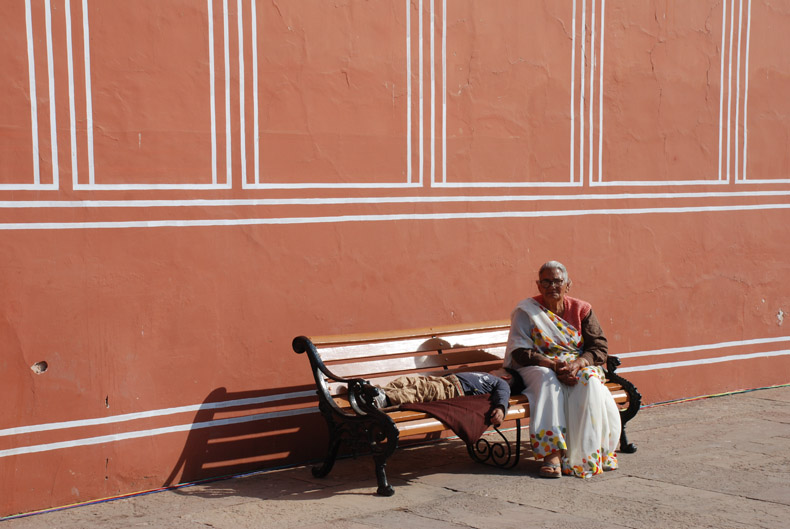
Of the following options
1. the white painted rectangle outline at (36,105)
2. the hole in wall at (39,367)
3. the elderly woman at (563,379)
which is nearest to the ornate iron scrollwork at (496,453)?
the elderly woman at (563,379)

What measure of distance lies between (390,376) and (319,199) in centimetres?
119

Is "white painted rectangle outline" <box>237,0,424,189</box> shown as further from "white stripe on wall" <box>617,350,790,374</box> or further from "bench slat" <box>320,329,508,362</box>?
"white stripe on wall" <box>617,350,790,374</box>

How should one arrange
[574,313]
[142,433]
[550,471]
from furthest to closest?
[574,313] < [550,471] < [142,433]

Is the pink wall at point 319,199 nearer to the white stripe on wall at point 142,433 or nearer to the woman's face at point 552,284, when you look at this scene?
the white stripe on wall at point 142,433

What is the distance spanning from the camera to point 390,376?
6.43 meters

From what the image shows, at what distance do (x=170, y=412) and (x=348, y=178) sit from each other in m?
1.83

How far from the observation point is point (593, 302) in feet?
25.8

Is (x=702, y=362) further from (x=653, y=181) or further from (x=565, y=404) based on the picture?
(x=565, y=404)

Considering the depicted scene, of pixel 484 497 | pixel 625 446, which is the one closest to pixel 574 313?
pixel 625 446

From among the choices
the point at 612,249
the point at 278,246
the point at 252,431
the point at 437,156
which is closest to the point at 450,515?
the point at 252,431

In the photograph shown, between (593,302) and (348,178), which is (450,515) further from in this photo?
(593,302)

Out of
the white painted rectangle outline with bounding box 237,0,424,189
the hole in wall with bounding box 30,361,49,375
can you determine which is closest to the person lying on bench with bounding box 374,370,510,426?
the white painted rectangle outline with bounding box 237,0,424,189

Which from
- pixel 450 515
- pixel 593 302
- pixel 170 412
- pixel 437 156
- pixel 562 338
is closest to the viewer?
pixel 450 515

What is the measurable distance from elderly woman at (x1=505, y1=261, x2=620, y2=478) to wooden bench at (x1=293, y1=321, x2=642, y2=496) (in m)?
0.17
